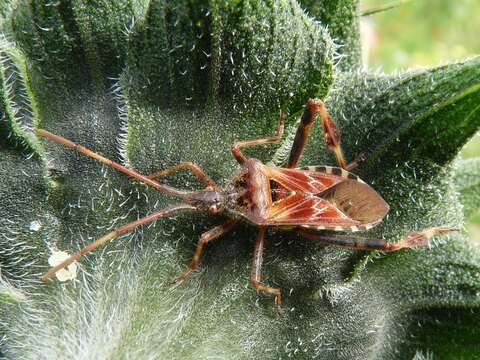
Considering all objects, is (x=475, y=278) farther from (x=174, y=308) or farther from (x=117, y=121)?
(x=117, y=121)

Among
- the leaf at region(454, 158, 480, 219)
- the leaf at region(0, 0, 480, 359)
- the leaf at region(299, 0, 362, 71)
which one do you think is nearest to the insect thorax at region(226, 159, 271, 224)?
the leaf at region(0, 0, 480, 359)

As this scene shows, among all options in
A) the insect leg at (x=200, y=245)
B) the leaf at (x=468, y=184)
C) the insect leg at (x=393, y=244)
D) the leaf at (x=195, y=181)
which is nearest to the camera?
the leaf at (x=195, y=181)

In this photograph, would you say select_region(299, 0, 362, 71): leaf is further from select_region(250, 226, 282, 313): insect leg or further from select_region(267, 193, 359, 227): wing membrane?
select_region(250, 226, 282, 313): insect leg

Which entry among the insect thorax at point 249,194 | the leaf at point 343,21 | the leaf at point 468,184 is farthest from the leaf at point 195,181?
the leaf at point 468,184

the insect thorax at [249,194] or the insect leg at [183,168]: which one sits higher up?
the insect leg at [183,168]

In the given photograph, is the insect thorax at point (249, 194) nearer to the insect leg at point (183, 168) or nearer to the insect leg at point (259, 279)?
the insect leg at point (183, 168)
